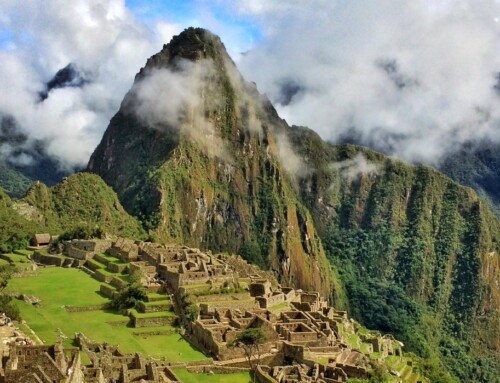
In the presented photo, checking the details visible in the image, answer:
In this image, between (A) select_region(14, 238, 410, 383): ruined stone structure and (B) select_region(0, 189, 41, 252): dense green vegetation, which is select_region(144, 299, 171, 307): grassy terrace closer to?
(A) select_region(14, 238, 410, 383): ruined stone structure

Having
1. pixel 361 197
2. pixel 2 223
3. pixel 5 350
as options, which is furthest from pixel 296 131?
pixel 5 350

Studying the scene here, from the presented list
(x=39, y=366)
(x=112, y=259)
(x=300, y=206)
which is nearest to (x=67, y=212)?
(x=112, y=259)

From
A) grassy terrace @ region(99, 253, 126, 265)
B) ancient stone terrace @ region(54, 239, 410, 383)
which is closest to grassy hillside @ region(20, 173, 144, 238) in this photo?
grassy terrace @ region(99, 253, 126, 265)

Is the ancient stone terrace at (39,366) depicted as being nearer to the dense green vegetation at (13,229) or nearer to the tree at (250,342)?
the tree at (250,342)

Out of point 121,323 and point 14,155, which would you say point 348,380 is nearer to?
point 121,323

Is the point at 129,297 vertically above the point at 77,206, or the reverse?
the point at 77,206

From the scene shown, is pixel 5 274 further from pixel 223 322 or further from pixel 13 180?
pixel 13 180
